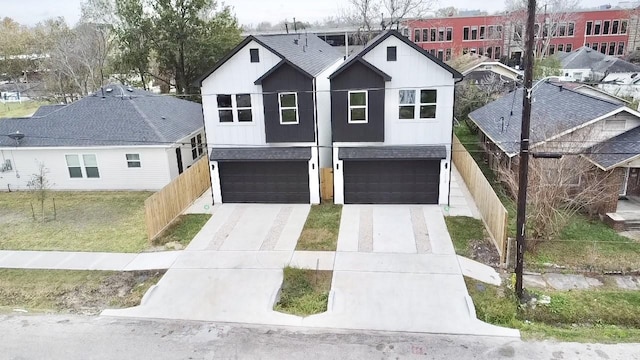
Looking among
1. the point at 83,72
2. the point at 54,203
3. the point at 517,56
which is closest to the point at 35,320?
the point at 54,203

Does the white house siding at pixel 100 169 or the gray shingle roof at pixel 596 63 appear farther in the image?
the gray shingle roof at pixel 596 63

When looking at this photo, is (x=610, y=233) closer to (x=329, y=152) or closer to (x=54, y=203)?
(x=329, y=152)

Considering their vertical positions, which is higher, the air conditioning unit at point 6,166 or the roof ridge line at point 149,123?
the roof ridge line at point 149,123

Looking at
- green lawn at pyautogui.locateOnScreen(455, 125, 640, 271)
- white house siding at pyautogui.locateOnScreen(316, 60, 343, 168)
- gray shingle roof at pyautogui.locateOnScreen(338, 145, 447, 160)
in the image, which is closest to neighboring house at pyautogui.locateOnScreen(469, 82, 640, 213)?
green lawn at pyautogui.locateOnScreen(455, 125, 640, 271)

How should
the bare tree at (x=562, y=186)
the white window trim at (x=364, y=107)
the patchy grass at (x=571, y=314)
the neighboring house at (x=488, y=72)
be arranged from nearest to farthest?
the patchy grass at (x=571, y=314) → the bare tree at (x=562, y=186) → the white window trim at (x=364, y=107) → the neighboring house at (x=488, y=72)

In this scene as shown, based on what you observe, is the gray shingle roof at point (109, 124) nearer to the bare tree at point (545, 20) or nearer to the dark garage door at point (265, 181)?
the dark garage door at point (265, 181)

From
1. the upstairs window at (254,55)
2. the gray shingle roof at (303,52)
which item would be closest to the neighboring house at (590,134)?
the gray shingle roof at (303,52)

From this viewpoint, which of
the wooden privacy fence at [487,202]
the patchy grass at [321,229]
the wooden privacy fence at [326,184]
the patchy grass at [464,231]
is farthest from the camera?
the wooden privacy fence at [326,184]
